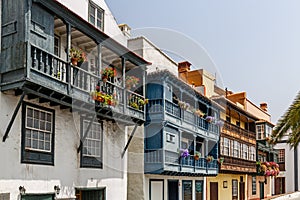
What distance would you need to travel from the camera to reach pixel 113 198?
17906 mm

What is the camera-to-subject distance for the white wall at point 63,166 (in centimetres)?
1252

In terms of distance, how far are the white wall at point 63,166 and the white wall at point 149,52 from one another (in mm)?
5093

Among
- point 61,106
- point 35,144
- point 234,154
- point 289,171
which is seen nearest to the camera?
point 35,144

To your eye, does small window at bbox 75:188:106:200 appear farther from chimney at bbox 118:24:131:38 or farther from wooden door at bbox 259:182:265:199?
wooden door at bbox 259:182:265:199

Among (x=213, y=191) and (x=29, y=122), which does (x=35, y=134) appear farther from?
(x=213, y=191)

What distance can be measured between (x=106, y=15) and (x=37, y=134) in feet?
23.5

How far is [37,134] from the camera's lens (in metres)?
13.7

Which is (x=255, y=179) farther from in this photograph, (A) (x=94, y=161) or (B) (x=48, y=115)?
(B) (x=48, y=115)

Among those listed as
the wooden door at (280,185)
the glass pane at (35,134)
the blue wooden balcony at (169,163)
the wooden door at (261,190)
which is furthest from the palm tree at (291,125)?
the wooden door at (280,185)

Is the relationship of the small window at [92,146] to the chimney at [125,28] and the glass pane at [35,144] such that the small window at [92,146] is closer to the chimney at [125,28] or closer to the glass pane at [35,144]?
the glass pane at [35,144]

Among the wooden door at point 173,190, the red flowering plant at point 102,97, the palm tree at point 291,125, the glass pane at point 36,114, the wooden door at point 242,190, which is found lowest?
the wooden door at point 242,190

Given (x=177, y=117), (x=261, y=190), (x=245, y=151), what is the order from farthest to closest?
(x=261, y=190) → (x=245, y=151) → (x=177, y=117)

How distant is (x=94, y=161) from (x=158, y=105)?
5671 mm

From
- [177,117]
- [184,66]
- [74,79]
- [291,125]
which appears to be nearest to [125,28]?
[177,117]
